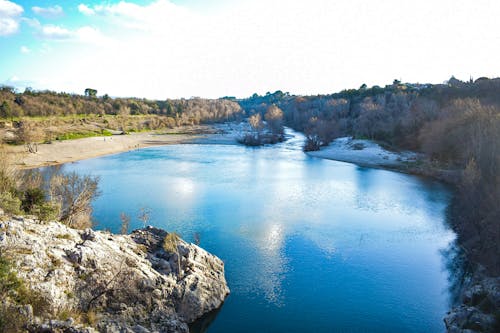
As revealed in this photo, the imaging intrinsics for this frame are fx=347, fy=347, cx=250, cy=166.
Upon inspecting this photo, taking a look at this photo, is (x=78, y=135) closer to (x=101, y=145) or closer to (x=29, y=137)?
(x=101, y=145)

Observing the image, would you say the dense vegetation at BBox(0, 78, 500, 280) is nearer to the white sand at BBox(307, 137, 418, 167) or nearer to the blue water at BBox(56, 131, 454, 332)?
the white sand at BBox(307, 137, 418, 167)

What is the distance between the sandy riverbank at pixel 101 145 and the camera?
47781 mm

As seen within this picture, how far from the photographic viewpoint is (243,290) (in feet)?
53.5

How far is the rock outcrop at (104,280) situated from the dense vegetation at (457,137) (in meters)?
15.2

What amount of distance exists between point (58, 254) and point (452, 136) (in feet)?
143

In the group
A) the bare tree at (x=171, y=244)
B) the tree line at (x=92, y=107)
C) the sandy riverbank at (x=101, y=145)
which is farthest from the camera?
the tree line at (x=92, y=107)

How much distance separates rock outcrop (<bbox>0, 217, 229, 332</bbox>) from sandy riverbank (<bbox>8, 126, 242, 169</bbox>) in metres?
20.8

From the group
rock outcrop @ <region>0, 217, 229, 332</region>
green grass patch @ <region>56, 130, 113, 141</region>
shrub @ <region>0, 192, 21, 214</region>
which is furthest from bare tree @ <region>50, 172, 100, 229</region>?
green grass patch @ <region>56, 130, 113, 141</region>

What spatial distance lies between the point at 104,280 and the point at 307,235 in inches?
552

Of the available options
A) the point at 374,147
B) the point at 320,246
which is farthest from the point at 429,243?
the point at 374,147

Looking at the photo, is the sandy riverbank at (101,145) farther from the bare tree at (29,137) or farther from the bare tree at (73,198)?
the bare tree at (73,198)

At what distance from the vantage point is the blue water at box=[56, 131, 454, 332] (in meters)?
15.1

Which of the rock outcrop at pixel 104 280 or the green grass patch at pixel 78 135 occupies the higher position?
the green grass patch at pixel 78 135

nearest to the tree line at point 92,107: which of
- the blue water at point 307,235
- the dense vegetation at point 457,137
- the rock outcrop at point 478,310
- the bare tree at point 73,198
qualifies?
the dense vegetation at point 457,137
